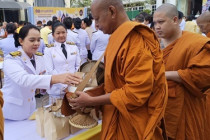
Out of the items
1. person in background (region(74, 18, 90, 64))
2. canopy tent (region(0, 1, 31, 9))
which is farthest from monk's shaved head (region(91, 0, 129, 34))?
canopy tent (region(0, 1, 31, 9))

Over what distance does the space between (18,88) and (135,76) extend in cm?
138

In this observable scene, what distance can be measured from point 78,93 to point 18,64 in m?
0.98

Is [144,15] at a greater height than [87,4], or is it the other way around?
[87,4]

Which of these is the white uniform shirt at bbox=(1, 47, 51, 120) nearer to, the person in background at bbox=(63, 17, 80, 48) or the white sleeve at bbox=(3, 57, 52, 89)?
the white sleeve at bbox=(3, 57, 52, 89)

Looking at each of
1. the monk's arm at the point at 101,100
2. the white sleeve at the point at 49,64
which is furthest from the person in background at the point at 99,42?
the monk's arm at the point at 101,100

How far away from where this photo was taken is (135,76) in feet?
4.11

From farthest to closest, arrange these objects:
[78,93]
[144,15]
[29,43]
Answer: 1. [144,15]
2. [29,43]
3. [78,93]

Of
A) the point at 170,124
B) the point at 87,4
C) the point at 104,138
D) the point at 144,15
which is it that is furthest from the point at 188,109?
the point at 87,4

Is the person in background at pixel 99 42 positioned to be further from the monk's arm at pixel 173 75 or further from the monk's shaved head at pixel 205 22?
the monk's arm at pixel 173 75

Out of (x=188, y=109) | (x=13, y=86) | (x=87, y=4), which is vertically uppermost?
(x=87, y=4)

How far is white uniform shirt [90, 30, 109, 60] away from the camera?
5152 millimetres

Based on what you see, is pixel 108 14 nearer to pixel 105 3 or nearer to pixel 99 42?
pixel 105 3

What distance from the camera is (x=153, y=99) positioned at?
1.38m

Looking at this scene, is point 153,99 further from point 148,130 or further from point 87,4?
point 87,4
